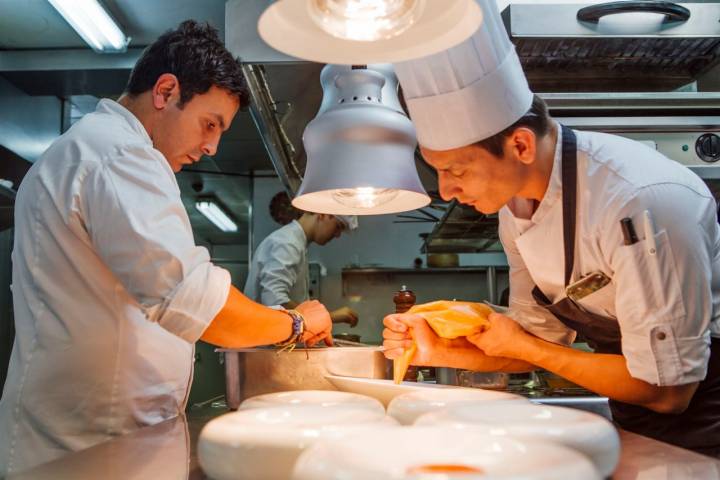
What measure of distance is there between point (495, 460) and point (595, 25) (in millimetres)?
1640

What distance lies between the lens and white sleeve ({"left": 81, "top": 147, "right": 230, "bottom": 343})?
1.15 metres

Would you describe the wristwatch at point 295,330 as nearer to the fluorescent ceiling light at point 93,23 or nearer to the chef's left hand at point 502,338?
the chef's left hand at point 502,338

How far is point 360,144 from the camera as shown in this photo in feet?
4.54

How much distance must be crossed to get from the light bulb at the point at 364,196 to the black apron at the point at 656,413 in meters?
0.41

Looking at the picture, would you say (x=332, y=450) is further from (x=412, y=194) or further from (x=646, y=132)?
(x=646, y=132)

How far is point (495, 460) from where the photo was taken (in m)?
0.56

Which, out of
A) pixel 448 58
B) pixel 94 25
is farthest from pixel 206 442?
pixel 94 25

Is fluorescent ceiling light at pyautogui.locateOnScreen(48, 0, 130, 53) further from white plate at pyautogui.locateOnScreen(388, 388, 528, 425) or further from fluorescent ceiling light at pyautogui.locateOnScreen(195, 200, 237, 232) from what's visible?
fluorescent ceiling light at pyautogui.locateOnScreen(195, 200, 237, 232)

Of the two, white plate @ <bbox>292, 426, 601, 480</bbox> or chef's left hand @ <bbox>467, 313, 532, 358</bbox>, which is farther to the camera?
chef's left hand @ <bbox>467, 313, 532, 358</bbox>

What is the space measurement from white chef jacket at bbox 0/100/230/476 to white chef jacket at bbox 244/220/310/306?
210 centimetres

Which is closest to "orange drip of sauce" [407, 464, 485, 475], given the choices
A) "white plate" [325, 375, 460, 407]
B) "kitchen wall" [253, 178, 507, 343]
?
"white plate" [325, 375, 460, 407]

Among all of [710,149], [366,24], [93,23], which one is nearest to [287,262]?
[93,23]

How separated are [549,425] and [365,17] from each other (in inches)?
22.3

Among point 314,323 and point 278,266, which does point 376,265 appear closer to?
point 278,266
